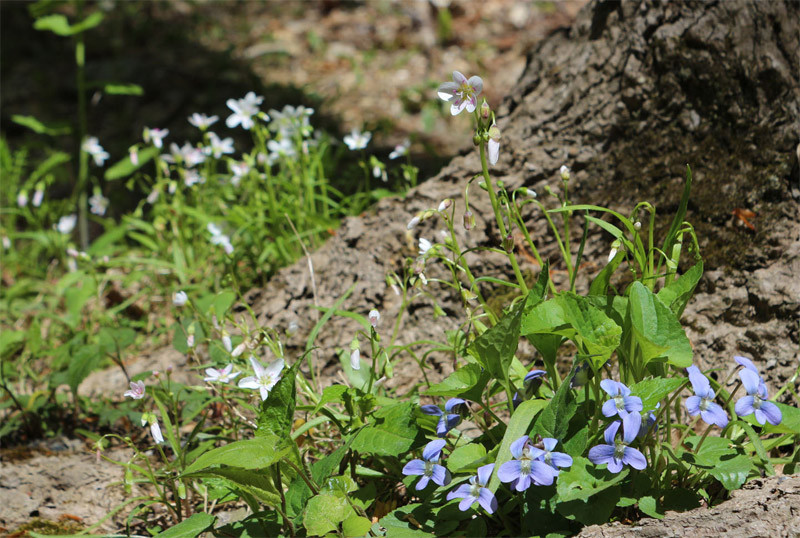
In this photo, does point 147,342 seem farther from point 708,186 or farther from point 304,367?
point 708,186

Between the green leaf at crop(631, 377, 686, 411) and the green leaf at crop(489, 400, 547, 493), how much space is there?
0.63ft

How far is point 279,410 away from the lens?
56.5 inches

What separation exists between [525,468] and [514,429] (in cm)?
8

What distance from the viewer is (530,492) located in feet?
4.51

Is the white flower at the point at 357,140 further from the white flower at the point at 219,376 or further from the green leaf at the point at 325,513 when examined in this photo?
the green leaf at the point at 325,513

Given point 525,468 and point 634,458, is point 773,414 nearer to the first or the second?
point 634,458

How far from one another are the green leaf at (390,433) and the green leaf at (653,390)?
18.5 inches

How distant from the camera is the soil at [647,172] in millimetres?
1874

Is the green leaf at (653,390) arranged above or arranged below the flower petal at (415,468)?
above

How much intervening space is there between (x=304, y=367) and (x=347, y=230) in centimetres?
58

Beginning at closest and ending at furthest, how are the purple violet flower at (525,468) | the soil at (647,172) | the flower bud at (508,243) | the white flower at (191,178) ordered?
the purple violet flower at (525,468)
the flower bud at (508,243)
the soil at (647,172)
the white flower at (191,178)

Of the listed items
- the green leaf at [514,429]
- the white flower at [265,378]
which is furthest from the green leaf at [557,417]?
the white flower at [265,378]

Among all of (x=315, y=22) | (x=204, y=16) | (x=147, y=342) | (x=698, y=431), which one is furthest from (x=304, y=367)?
(x=204, y=16)

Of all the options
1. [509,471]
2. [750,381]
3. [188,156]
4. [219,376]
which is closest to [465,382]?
[509,471]
